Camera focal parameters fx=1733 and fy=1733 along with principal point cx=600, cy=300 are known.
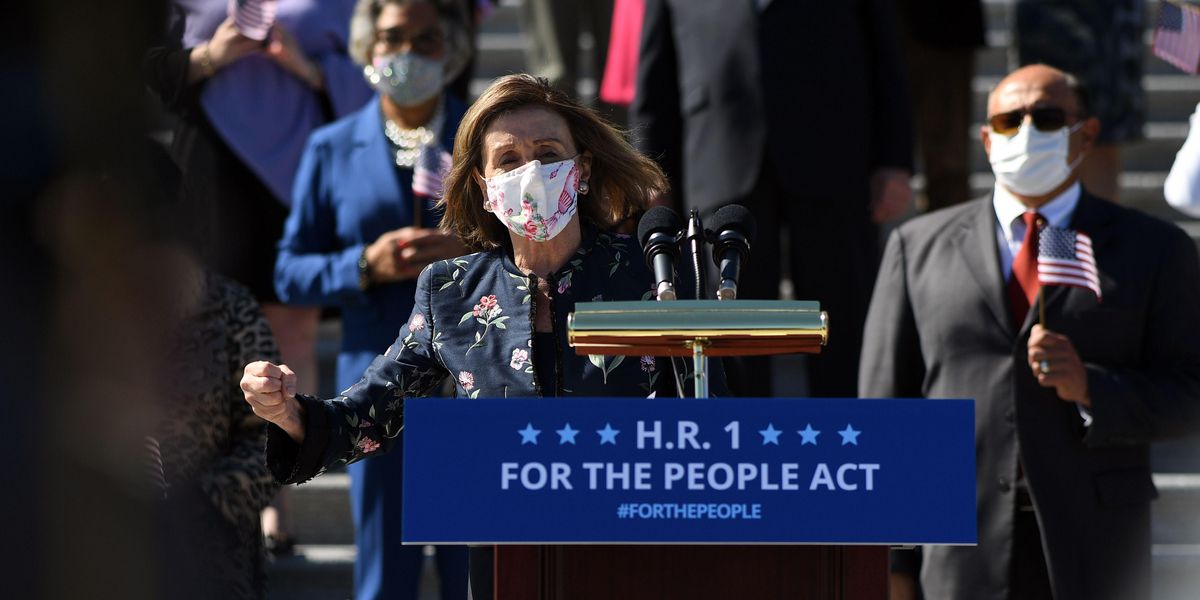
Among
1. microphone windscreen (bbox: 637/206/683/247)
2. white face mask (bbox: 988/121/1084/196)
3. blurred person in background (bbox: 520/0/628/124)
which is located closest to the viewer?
microphone windscreen (bbox: 637/206/683/247)

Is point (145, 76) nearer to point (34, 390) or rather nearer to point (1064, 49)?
point (34, 390)

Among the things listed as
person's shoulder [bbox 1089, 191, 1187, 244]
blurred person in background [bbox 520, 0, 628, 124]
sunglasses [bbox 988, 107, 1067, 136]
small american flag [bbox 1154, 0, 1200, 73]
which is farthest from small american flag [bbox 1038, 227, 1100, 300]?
blurred person in background [bbox 520, 0, 628, 124]

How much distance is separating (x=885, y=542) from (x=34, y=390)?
1.28 meters

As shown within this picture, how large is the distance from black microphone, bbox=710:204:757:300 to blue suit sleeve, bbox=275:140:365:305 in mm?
2362

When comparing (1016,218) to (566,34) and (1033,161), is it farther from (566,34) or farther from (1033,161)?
(566,34)

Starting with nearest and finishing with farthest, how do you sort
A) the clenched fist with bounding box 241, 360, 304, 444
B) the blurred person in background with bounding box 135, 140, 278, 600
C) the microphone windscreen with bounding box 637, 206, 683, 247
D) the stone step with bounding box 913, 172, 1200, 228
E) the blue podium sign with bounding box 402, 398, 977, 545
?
1. the blue podium sign with bounding box 402, 398, 977, 545
2. the clenched fist with bounding box 241, 360, 304, 444
3. the microphone windscreen with bounding box 637, 206, 683, 247
4. the blurred person in background with bounding box 135, 140, 278, 600
5. the stone step with bounding box 913, 172, 1200, 228

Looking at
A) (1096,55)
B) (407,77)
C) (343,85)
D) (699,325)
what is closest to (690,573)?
(699,325)

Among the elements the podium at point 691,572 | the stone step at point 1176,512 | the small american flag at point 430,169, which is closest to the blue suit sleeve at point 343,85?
the small american flag at point 430,169

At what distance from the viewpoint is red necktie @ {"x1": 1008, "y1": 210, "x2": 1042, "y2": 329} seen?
4.69 meters

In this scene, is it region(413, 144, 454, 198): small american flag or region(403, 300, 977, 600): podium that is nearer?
region(403, 300, 977, 600): podium

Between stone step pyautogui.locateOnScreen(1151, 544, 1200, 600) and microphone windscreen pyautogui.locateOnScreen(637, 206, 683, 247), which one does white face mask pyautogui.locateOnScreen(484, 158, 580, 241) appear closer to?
microphone windscreen pyautogui.locateOnScreen(637, 206, 683, 247)

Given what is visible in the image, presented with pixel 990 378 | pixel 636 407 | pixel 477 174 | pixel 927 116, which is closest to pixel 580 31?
pixel 927 116

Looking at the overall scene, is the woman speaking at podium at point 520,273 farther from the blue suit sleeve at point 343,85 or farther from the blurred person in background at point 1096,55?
the blurred person in background at point 1096,55

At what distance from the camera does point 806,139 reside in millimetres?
5738
